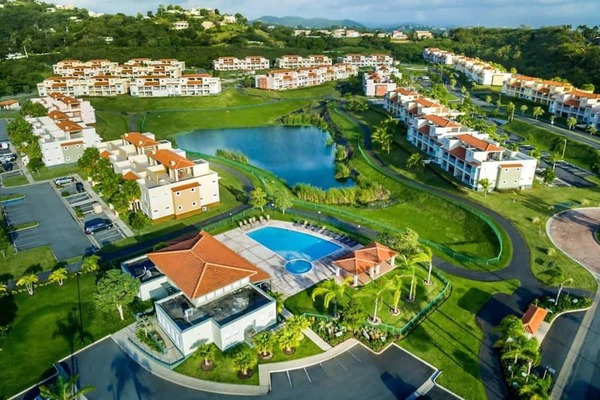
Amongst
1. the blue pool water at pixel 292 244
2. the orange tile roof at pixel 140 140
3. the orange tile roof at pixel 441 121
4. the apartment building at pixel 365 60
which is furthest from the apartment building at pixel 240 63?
the blue pool water at pixel 292 244

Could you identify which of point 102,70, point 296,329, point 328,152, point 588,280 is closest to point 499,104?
point 328,152

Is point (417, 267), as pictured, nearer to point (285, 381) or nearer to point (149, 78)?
point (285, 381)

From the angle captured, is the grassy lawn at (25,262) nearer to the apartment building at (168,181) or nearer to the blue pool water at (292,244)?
the apartment building at (168,181)

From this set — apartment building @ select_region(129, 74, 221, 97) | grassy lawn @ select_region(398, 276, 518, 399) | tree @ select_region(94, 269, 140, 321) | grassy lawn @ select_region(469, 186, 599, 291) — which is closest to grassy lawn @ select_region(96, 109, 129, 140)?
apartment building @ select_region(129, 74, 221, 97)

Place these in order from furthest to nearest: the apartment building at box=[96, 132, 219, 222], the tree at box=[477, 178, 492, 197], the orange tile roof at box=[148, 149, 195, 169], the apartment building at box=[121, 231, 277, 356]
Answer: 1. the tree at box=[477, 178, 492, 197]
2. the orange tile roof at box=[148, 149, 195, 169]
3. the apartment building at box=[96, 132, 219, 222]
4. the apartment building at box=[121, 231, 277, 356]

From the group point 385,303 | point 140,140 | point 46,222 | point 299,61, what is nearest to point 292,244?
point 385,303

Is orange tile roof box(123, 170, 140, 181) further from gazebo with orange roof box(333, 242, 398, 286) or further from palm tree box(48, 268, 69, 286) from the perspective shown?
gazebo with orange roof box(333, 242, 398, 286)

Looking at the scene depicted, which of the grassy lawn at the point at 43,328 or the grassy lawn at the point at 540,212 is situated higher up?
the grassy lawn at the point at 540,212
